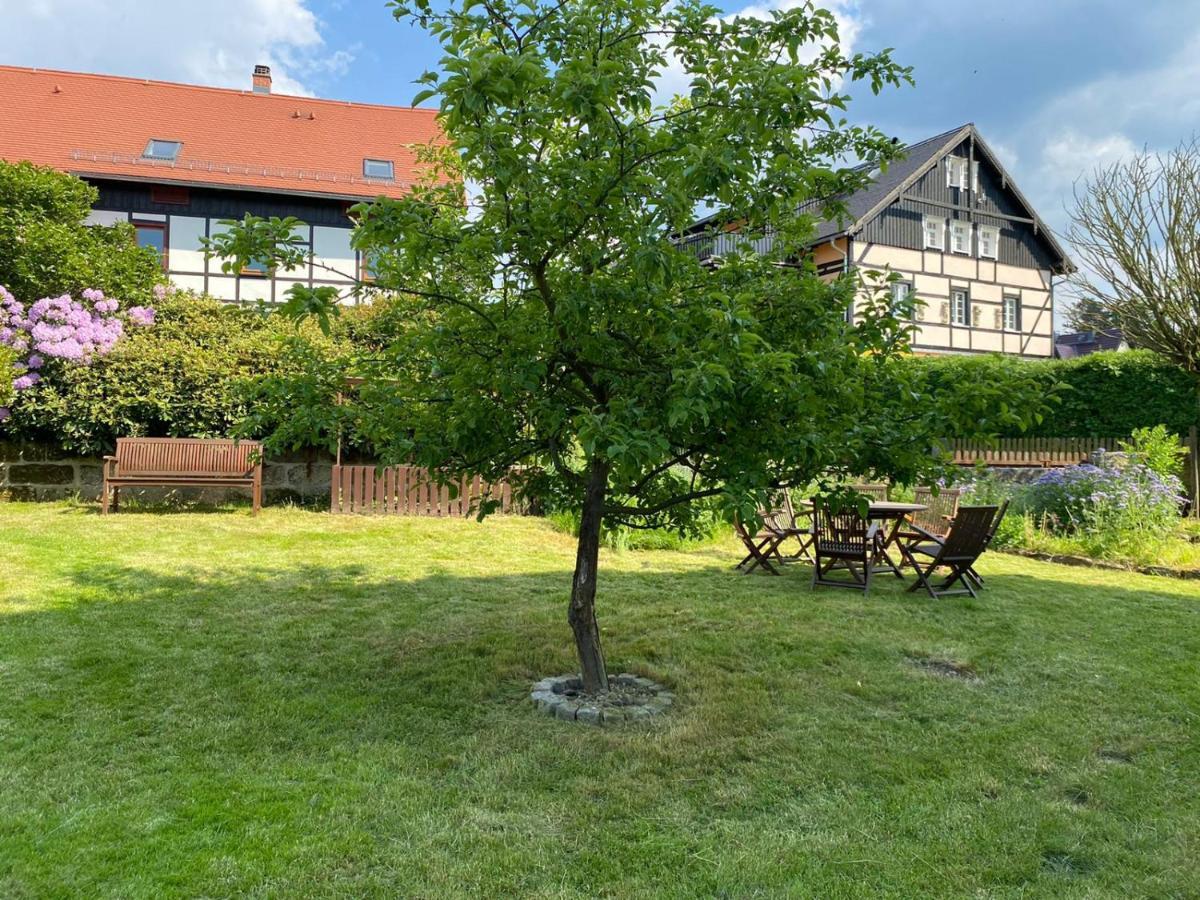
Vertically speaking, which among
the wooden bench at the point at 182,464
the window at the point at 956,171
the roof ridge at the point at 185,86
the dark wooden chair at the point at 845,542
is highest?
the roof ridge at the point at 185,86

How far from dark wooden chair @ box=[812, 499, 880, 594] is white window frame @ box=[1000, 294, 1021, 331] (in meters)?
19.1

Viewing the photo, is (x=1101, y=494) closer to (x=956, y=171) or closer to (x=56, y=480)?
(x=56, y=480)

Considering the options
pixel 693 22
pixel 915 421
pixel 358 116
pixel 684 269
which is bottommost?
pixel 915 421

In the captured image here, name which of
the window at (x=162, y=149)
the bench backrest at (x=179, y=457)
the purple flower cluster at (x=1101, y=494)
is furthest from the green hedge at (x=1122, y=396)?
the window at (x=162, y=149)

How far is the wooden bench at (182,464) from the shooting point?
424 inches

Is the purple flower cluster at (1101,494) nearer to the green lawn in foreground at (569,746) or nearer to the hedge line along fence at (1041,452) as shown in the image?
the green lawn in foreground at (569,746)

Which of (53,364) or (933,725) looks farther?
(53,364)

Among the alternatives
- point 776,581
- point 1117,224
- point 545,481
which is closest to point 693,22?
point 545,481

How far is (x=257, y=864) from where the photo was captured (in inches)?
108

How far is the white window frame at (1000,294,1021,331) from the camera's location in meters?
24.2

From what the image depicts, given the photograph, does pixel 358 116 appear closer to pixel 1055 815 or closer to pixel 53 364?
pixel 53 364

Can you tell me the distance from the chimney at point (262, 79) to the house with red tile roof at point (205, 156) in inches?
75.8

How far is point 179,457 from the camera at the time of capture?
10992 mm

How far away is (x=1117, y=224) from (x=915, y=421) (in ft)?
34.9
